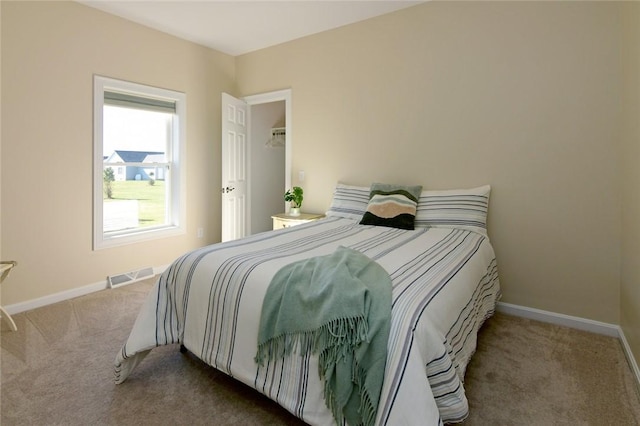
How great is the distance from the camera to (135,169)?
3.71 meters

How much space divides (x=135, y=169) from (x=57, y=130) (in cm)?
83

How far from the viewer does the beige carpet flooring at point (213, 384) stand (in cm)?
160

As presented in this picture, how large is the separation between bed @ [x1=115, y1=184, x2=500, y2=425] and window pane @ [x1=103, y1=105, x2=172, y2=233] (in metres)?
2.10

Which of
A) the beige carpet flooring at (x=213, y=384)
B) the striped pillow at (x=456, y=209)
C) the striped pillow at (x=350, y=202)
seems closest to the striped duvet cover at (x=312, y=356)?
the beige carpet flooring at (x=213, y=384)

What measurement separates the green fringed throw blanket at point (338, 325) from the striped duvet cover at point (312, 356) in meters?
0.05

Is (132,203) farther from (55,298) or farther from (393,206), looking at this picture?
(393,206)

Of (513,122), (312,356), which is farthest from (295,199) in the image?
(312,356)

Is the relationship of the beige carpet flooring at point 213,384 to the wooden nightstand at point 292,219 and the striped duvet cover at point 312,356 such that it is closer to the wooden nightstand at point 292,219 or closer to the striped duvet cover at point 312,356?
the striped duvet cover at point 312,356

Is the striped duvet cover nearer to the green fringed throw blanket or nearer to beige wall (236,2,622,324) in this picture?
the green fringed throw blanket

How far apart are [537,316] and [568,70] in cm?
187

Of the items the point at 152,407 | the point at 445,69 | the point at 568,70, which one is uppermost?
the point at 445,69

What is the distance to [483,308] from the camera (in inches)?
84.8

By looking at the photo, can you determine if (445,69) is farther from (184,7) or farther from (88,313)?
(88,313)

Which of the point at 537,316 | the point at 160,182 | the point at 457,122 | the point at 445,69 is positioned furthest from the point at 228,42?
the point at 537,316
